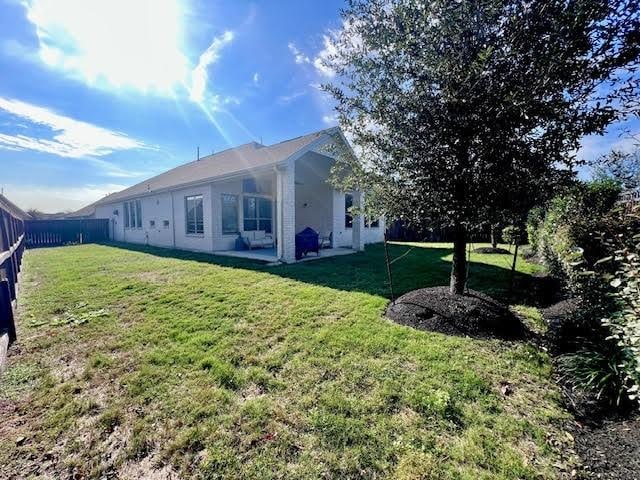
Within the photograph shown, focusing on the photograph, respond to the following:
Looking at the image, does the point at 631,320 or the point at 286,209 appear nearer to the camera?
the point at 631,320

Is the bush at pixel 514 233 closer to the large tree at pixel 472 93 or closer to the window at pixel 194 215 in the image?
the large tree at pixel 472 93

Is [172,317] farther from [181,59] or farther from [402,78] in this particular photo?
[181,59]

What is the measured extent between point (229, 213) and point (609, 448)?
12.5m

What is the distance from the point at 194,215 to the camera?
1280cm

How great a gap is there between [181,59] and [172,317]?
686 centimetres

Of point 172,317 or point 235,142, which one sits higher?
point 235,142

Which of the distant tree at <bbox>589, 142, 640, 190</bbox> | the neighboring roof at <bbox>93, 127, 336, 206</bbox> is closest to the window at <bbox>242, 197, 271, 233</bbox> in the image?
the neighboring roof at <bbox>93, 127, 336, 206</bbox>

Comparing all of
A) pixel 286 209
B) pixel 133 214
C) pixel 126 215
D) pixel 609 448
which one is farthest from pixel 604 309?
pixel 126 215

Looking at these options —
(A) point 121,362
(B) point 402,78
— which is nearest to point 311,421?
(A) point 121,362

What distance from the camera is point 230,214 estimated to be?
41.2 feet

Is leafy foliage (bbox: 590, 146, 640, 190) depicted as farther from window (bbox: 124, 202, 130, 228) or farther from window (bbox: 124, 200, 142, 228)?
window (bbox: 124, 202, 130, 228)

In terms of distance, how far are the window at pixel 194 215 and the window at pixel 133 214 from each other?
5.96 metres

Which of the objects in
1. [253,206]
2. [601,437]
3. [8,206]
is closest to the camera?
[601,437]

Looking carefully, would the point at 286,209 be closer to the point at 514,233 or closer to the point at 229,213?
the point at 229,213
